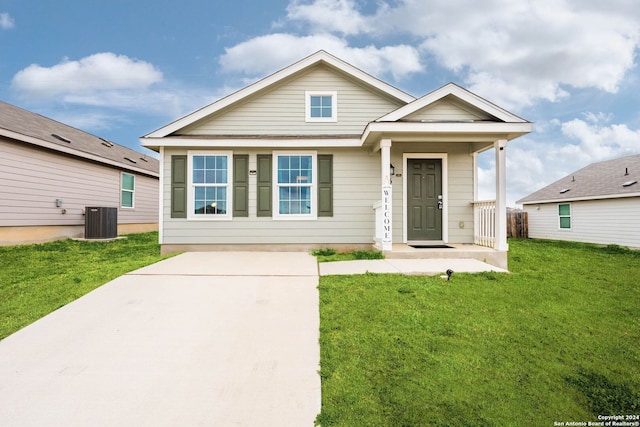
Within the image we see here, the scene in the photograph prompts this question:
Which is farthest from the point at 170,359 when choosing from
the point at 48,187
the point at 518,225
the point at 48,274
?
the point at 518,225

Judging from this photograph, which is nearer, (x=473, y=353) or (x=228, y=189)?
(x=473, y=353)

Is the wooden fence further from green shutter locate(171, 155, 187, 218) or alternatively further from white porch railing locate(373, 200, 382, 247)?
green shutter locate(171, 155, 187, 218)

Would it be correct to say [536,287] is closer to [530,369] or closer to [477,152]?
[530,369]

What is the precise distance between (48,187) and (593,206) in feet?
69.1

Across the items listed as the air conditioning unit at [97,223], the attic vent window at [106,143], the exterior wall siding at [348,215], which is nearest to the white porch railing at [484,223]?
the exterior wall siding at [348,215]

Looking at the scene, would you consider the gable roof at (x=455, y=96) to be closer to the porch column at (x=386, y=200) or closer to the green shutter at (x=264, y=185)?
the porch column at (x=386, y=200)

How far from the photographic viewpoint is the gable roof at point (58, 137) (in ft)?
32.2

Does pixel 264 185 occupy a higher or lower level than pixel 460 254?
higher

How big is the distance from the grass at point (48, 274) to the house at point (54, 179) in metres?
1.27

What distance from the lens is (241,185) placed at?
8.35 metres

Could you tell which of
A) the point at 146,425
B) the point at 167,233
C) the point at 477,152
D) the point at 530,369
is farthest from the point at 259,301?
the point at 477,152

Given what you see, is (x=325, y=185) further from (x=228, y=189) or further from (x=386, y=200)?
(x=228, y=189)

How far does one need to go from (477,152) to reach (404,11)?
4.79 m

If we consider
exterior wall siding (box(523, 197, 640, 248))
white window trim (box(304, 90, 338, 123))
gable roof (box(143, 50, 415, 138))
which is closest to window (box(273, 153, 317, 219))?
white window trim (box(304, 90, 338, 123))
